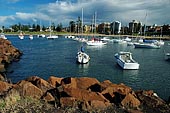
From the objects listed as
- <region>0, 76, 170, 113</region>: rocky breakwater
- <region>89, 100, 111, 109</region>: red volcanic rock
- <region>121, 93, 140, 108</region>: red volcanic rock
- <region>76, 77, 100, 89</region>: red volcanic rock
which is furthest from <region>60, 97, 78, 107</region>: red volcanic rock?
<region>76, 77, 100, 89</region>: red volcanic rock

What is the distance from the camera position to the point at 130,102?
1545 cm

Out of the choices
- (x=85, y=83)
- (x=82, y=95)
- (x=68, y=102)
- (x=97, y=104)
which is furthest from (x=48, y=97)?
(x=85, y=83)

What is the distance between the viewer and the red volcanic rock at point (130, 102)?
1536cm

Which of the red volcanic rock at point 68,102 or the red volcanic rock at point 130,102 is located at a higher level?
the red volcanic rock at point 68,102

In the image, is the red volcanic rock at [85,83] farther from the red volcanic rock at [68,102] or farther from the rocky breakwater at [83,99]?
the red volcanic rock at [68,102]

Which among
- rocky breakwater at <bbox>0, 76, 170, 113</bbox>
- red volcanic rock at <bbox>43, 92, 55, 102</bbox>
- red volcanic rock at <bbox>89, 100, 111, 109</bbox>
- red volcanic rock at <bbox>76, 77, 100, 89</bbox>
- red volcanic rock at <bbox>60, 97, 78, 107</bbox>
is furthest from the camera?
red volcanic rock at <bbox>76, 77, 100, 89</bbox>

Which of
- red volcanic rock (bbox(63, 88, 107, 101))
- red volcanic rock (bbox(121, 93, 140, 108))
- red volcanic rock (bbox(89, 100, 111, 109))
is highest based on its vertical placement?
red volcanic rock (bbox(63, 88, 107, 101))

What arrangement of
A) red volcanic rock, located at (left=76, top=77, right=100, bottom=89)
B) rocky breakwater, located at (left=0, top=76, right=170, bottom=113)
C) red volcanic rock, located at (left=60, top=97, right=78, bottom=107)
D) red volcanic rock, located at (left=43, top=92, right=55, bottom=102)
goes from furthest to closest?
1. red volcanic rock, located at (left=76, top=77, right=100, bottom=89)
2. red volcanic rock, located at (left=43, top=92, right=55, bottom=102)
3. red volcanic rock, located at (left=60, top=97, right=78, bottom=107)
4. rocky breakwater, located at (left=0, top=76, right=170, bottom=113)

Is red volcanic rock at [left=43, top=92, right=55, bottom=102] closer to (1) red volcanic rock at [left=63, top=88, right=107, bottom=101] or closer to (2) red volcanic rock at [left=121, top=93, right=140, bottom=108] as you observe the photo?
(1) red volcanic rock at [left=63, top=88, right=107, bottom=101]

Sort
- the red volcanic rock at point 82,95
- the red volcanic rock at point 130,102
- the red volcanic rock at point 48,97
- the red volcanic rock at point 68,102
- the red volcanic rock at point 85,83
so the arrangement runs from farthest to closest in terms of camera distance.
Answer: the red volcanic rock at point 85,83, the red volcanic rock at point 130,102, the red volcanic rock at point 48,97, the red volcanic rock at point 82,95, the red volcanic rock at point 68,102

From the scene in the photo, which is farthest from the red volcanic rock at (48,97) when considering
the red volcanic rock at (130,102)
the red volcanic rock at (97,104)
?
the red volcanic rock at (130,102)

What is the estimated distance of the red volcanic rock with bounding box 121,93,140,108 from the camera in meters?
15.4

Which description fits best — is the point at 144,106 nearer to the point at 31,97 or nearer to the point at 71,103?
the point at 71,103

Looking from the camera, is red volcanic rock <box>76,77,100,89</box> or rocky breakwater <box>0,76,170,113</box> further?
red volcanic rock <box>76,77,100,89</box>
